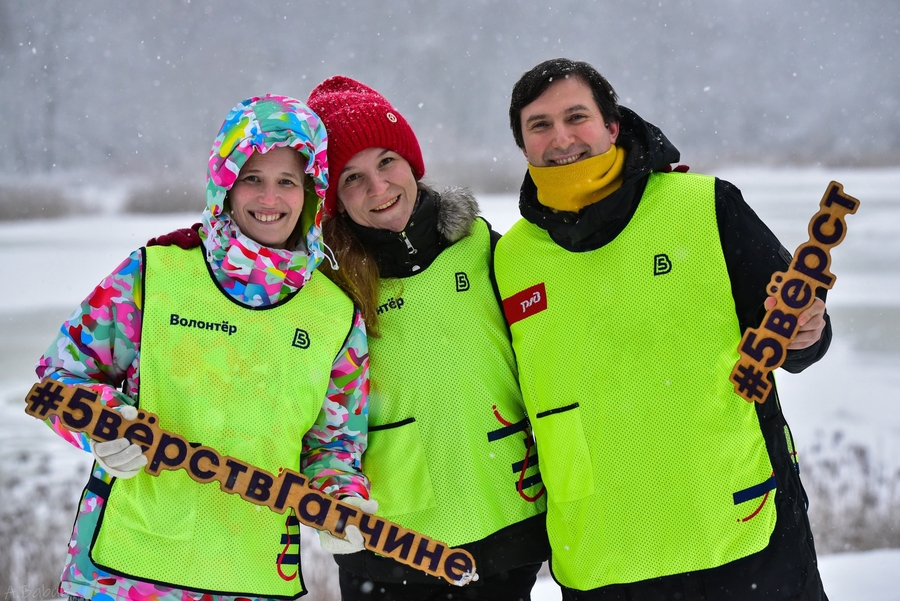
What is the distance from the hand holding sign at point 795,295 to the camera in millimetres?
1731

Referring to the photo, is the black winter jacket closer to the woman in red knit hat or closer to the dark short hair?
the dark short hair

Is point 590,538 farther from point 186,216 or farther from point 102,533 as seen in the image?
point 186,216

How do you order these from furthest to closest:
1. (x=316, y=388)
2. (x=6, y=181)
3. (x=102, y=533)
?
(x=6, y=181) < (x=316, y=388) < (x=102, y=533)

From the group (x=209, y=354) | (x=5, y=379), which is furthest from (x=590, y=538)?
(x=5, y=379)

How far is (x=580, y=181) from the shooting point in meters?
2.00

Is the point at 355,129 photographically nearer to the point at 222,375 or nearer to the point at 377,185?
the point at 377,185

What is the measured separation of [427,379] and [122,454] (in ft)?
2.73

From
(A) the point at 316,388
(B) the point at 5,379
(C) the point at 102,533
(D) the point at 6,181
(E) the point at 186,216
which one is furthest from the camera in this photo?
(E) the point at 186,216

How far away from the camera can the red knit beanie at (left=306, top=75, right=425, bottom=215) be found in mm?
2197

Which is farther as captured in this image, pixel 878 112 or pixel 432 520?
pixel 878 112

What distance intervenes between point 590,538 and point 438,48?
17.0 ft

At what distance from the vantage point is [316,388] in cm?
191

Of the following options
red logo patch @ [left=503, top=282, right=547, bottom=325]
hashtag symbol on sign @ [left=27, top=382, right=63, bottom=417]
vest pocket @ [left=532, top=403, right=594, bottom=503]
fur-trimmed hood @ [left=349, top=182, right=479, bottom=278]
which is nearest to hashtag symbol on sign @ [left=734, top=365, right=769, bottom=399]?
vest pocket @ [left=532, top=403, right=594, bottom=503]

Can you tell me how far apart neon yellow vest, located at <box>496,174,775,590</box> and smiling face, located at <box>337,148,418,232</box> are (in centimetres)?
52
